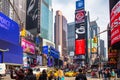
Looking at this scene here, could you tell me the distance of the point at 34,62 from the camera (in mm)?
118438

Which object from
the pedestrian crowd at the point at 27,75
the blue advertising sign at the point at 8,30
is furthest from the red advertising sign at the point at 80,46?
the pedestrian crowd at the point at 27,75

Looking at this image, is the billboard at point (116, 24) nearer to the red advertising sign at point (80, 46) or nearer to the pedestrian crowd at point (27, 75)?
the pedestrian crowd at point (27, 75)

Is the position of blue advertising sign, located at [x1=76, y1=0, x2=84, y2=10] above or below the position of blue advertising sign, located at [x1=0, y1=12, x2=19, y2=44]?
above

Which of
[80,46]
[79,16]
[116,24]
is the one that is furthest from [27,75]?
[79,16]

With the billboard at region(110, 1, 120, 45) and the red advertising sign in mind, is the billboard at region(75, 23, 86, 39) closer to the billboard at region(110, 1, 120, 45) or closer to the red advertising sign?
the red advertising sign

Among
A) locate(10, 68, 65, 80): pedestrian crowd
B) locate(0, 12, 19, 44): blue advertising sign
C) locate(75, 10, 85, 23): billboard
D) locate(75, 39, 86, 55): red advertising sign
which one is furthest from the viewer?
locate(75, 39, 86, 55): red advertising sign

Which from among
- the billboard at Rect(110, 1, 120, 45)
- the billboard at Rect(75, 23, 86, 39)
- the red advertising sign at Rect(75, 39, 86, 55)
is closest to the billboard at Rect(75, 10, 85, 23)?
the billboard at Rect(75, 23, 86, 39)

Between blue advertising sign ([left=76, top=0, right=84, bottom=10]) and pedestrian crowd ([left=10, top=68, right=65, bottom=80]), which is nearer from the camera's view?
pedestrian crowd ([left=10, top=68, right=65, bottom=80])

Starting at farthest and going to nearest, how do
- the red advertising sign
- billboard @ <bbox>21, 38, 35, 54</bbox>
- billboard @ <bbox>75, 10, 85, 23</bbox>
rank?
the red advertising sign, billboard @ <bbox>75, 10, 85, 23</bbox>, billboard @ <bbox>21, 38, 35, 54</bbox>

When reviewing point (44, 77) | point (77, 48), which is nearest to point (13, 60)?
point (44, 77)

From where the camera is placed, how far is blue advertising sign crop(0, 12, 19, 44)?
66.2 metres

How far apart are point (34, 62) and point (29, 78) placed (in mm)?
103925

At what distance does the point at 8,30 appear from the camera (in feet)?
229

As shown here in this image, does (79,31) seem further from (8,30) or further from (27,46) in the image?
(8,30)
